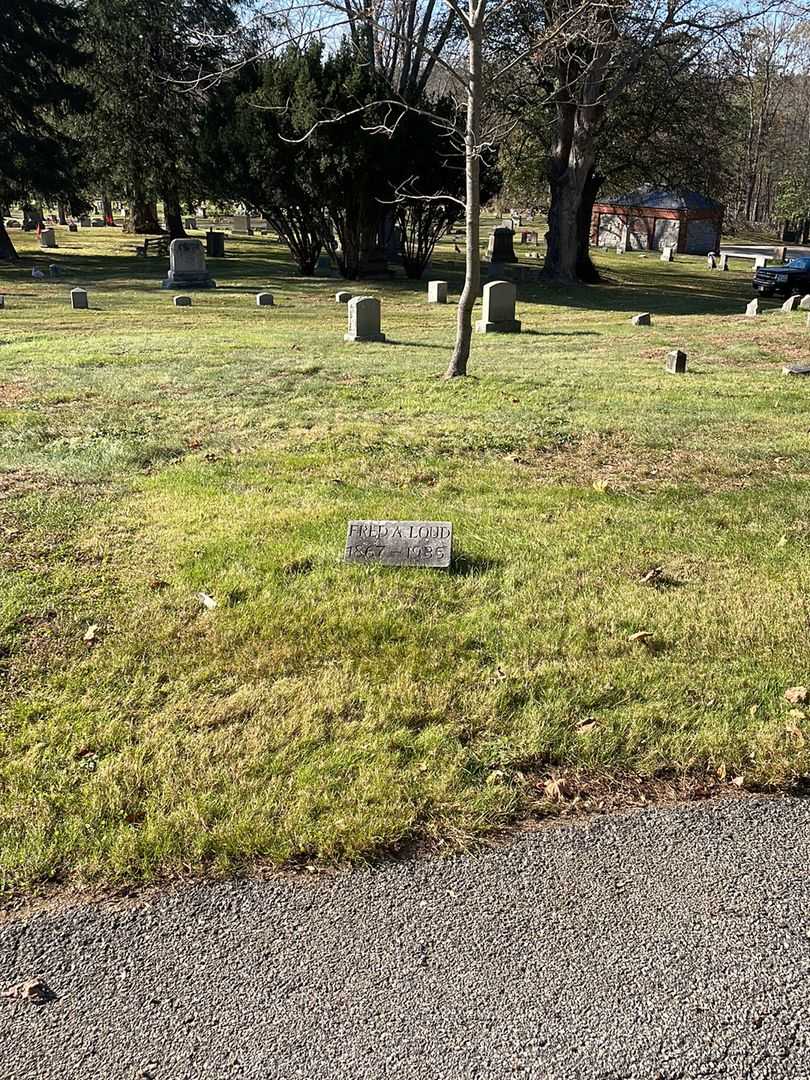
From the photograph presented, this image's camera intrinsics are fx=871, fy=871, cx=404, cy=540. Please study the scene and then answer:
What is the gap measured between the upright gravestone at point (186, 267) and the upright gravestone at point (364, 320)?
11.4 m

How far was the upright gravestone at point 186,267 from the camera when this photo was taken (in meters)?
25.5

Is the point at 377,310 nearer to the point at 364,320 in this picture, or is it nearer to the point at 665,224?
the point at 364,320

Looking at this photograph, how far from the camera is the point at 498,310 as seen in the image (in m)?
17.8

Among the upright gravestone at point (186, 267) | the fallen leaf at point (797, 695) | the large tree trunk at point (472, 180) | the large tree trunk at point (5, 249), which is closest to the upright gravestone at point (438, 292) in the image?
the upright gravestone at point (186, 267)

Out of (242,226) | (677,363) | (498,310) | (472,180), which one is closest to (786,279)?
(498,310)

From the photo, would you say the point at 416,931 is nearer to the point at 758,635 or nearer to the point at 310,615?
the point at 310,615

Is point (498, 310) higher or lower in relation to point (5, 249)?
lower

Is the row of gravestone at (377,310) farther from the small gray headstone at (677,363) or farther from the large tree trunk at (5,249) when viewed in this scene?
the large tree trunk at (5,249)

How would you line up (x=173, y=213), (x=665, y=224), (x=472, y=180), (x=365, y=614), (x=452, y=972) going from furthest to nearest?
(x=665, y=224) → (x=173, y=213) → (x=472, y=180) → (x=365, y=614) → (x=452, y=972)

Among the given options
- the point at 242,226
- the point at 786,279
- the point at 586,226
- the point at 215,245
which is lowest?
the point at 786,279

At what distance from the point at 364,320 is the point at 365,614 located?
1205 cm

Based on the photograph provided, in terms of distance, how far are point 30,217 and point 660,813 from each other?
5939 centimetres

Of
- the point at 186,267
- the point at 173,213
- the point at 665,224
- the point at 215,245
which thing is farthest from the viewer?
the point at 665,224

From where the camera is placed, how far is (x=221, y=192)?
31.3 m
